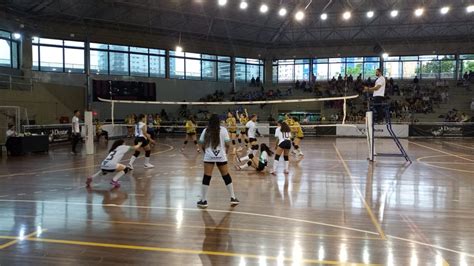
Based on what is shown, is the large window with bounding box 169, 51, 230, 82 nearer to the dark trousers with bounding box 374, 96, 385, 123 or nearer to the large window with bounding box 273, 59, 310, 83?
the large window with bounding box 273, 59, 310, 83

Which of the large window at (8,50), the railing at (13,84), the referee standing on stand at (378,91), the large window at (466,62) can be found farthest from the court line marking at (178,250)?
the large window at (466,62)

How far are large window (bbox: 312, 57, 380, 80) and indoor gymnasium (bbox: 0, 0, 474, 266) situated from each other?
0.14 metres

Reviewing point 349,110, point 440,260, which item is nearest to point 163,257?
point 440,260

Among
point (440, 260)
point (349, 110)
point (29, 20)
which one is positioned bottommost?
point (440, 260)

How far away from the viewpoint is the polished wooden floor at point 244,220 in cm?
495

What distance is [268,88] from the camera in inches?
1566

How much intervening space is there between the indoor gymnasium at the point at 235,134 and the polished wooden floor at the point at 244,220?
4cm

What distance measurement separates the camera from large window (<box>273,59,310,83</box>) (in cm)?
4000

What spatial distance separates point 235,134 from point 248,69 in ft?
76.7

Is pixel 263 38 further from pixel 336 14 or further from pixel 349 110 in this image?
pixel 349 110

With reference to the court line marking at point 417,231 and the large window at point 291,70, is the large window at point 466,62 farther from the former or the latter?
the court line marking at point 417,231

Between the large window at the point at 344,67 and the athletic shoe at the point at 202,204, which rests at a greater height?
the large window at the point at 344,67

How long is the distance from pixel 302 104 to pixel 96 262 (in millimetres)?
32889

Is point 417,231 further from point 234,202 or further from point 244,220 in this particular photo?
point 234,202
